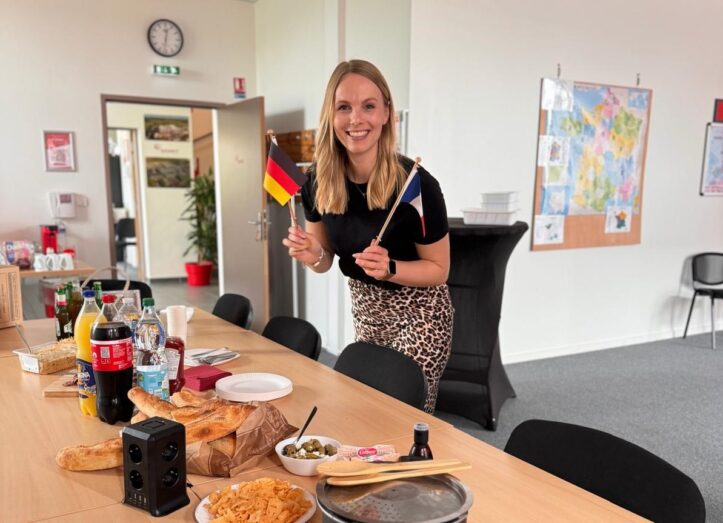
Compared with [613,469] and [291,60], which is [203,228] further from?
[613,469]

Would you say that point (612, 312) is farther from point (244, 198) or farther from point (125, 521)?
point (125, 521)

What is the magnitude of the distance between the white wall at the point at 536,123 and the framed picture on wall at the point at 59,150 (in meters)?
3.09

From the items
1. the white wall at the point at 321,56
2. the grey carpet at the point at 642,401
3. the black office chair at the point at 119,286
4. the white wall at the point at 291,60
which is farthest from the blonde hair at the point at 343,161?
the white wall at the point at 291,60

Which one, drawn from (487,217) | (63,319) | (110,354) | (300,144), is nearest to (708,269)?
(487,217)

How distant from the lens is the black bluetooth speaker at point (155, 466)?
998 mm

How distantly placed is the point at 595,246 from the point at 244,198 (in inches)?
125

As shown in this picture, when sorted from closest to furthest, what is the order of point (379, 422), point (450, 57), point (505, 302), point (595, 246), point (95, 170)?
point (379, 422) < point (450, 57) < point (505, 302) < point (595, 246) < point (95, 170)

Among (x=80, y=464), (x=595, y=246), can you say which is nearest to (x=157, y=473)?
(x=80, y=464)

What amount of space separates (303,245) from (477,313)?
5.11 ft

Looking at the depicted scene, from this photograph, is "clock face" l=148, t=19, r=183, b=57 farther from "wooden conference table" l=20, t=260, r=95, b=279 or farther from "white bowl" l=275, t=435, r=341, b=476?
"white bowl" l=275, t=435, r=341, b=476

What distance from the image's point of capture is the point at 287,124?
17.0ft

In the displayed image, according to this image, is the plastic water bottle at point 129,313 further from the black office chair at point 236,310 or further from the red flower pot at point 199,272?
the red flower pot at point 199,272

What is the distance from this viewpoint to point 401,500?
0.76 metres

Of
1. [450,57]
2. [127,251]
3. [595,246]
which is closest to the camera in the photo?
[450,57]
